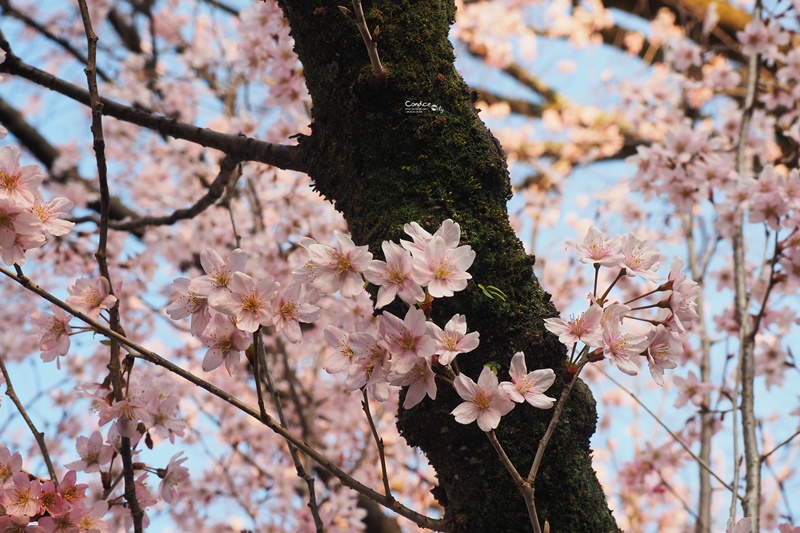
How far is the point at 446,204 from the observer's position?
112cm

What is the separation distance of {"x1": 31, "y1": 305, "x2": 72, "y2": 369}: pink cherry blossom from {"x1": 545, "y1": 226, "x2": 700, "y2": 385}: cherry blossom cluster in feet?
3.27

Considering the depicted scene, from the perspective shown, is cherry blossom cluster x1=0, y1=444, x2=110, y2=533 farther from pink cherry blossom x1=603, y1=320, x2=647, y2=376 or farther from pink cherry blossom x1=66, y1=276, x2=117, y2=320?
pink cherry blossom x1=603, y1=320, x2=647, y2=376

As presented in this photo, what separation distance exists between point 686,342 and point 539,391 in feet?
9.03

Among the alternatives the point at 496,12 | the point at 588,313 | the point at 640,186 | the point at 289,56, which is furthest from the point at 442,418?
the point at 496,12


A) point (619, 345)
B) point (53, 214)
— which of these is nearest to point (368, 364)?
point (619, 345)

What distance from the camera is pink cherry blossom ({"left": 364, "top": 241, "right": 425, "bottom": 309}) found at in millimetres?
946

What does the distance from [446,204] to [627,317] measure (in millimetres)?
357

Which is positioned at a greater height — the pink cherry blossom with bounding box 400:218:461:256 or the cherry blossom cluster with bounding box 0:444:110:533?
the pink cherry blossom with bounding box 400:218:461:256

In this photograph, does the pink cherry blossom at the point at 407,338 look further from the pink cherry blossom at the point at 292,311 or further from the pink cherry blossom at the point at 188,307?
the pink cherry blossom at the point at 188,307

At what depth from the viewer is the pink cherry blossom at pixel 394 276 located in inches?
37.2

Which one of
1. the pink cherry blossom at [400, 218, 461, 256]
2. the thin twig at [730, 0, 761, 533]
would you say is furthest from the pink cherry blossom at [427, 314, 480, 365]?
the thin twig at [730, 0, 761, 533]

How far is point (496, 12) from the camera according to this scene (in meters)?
8.70

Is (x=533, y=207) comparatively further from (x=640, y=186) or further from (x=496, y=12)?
(x=496, y=12)

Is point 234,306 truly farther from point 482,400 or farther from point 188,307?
point 482,400
